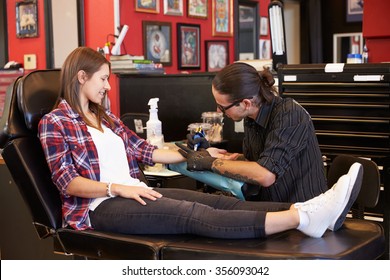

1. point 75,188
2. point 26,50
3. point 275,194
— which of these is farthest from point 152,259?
point 26,50

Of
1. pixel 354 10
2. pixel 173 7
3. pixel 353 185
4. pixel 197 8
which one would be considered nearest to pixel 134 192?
pixel 353 185

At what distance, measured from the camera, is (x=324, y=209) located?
6.66ft

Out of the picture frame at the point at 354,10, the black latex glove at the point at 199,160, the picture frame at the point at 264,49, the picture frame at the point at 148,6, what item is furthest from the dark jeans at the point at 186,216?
the picture frame at the point at 354,10

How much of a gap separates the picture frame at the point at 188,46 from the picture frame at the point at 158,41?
15 centimetres

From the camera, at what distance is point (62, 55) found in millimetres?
6527

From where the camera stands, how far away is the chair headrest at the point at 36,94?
2457mm

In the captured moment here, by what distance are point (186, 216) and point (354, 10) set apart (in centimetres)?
732

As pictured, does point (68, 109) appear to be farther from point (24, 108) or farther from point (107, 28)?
point (107, 28)

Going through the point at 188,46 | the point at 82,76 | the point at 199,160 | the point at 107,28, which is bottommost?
the point at 199,160

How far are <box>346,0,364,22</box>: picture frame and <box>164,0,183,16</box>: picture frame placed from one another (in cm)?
325

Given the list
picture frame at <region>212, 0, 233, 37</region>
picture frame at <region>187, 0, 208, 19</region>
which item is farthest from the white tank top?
picture frame at <region>212, 0, 233, 37</region>

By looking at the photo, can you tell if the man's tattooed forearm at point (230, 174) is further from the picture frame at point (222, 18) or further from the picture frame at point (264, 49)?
the picture frame at point (264, 49)
